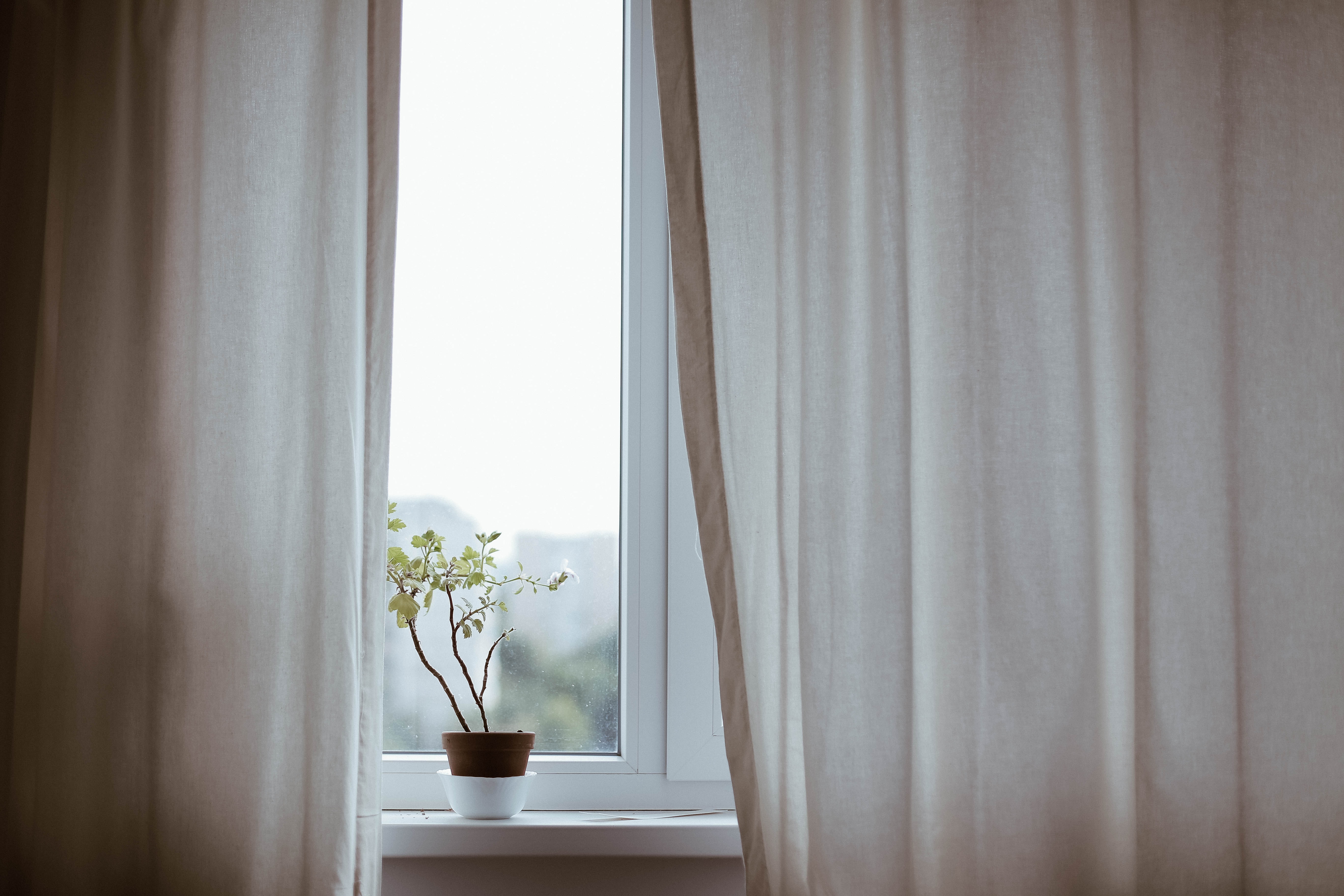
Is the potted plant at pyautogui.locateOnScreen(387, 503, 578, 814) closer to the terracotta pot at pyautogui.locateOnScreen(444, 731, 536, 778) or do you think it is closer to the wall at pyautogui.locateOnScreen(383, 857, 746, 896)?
the terracotta pot at pyautogui.locateOnScreen(444, 731, 536, 778)

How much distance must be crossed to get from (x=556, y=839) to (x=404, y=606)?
37cm

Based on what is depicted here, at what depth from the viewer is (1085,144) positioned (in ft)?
4.15

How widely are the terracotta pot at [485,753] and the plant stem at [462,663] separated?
0.03 meters

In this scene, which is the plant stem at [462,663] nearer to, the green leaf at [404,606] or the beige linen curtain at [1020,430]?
the green leaf at [404,606]

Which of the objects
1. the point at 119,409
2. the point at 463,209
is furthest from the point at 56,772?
the point at 463,209

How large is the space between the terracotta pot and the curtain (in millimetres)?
151

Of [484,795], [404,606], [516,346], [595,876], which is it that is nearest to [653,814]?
[595,876]

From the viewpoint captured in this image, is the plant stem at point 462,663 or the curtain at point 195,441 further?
the plant stem at point 462,663

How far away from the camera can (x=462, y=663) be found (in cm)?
138

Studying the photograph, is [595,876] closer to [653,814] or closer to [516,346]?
[653,814]

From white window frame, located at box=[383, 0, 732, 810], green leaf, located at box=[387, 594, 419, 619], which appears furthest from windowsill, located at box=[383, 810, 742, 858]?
green leaf, located at box=[387, 594, 419, 619]

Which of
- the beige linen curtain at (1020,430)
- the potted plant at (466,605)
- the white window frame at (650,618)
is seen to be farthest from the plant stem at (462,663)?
the beige linen curtain at (1020,430)

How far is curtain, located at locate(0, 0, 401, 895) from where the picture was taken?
3.87 ft

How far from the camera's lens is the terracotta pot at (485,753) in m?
1.34
